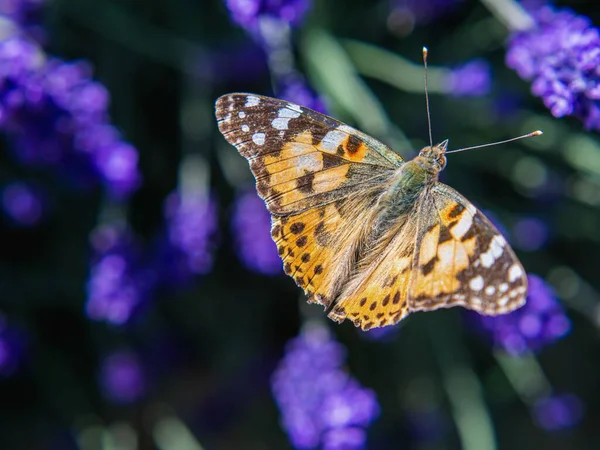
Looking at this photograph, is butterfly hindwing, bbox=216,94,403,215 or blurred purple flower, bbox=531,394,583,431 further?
blurred purple flower, bbox=531,394,583,431

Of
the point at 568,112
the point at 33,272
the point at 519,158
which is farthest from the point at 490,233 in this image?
the point at 33,272

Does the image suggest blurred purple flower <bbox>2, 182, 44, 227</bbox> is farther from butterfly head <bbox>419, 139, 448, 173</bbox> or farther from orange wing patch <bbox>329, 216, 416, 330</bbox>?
butterfly head <bbox>419, 139, 448, 173</bbox>

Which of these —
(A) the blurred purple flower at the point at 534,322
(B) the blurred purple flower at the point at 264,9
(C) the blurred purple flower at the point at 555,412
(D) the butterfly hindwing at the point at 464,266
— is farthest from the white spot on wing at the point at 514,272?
(C) the blurred purple flower at the point at 555,412

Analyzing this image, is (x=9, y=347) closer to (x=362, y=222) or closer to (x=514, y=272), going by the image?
(x=362, y=222)

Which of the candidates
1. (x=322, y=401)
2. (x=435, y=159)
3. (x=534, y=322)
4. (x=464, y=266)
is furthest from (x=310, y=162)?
(x=534, y=322)

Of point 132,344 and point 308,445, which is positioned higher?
point 132,344

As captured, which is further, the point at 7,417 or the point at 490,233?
the point at 7,417

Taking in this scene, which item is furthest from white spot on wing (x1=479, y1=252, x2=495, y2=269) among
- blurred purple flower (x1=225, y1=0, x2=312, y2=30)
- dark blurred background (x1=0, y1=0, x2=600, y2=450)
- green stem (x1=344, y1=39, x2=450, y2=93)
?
green stem (x1=344, y1=39, x2=450, y2=93)

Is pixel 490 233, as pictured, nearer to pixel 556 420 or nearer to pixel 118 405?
pixel 556 420
